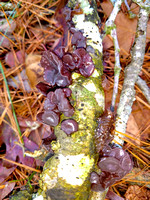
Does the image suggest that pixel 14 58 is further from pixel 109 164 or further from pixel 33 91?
pixel 109 164

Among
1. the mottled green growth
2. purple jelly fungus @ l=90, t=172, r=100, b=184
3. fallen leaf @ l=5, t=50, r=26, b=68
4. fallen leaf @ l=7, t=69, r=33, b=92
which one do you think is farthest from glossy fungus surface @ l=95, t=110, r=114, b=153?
fallen leaf @ l=5, t=50, r=26, b=68

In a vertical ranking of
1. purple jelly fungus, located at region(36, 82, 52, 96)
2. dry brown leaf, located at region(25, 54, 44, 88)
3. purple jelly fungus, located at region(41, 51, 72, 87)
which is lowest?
dry brown leaf, located at region(25, 54, 44, 88)

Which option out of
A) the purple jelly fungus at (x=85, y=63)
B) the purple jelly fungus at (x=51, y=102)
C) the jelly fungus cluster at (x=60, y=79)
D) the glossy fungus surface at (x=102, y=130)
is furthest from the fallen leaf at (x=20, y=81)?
the glossy fungus surface at (x=102, y=130)

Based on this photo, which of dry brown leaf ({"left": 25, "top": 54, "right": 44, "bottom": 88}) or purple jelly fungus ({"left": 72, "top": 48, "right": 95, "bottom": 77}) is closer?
purple jelly fungus ({"left": 72, "top": 48, "right": 95, "bottom": 77})

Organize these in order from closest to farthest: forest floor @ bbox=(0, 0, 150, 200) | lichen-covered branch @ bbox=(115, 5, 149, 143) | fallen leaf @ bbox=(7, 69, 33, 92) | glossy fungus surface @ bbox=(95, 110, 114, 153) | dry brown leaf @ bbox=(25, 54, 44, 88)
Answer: glossy fungus surface @ bbox=(95, 110, 114, 153) < lichen-covered branch @ bbox=(115, 5, 149, 143) < forest floor @ bbox=(0, 0, 150, 200) < dry brown leaf @ bbox=(25, 54, 44, 88) < fallen leaf @ bbox=(7, 69, 33, 92)

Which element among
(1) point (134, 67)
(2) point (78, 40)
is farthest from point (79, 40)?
(1) point (134, 67)

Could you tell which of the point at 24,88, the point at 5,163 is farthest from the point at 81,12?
the point at 5,163

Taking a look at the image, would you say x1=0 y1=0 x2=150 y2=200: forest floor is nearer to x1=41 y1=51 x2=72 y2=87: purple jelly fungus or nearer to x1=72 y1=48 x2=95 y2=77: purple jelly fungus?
x1=72 y1=48 x2=95 y2=77: purple jelly fungus

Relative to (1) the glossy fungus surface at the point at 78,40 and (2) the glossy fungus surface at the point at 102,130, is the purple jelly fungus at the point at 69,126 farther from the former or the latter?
(1) the glossy fungus surface at the point at 78,40
